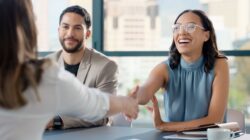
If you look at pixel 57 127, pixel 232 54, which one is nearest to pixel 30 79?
pixel 57 127

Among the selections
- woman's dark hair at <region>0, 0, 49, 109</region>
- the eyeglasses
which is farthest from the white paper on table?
woman's dark hair at <region>0, 0, 49, 109</region>

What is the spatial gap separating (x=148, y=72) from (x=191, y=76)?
2049mm

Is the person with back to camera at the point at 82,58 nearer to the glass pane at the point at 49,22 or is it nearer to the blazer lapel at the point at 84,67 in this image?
the blazer lapel at the point at 84,67

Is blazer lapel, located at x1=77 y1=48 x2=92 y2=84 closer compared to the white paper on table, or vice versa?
the white paper on table

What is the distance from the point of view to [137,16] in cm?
521

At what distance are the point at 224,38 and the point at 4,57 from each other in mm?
3927

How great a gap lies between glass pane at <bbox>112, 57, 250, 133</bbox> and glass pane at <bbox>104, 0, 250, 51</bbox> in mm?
142

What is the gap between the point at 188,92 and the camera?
3102mm

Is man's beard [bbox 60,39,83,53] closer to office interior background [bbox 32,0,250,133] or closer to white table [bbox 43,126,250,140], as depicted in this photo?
white table [bbox 43,126,250,140]

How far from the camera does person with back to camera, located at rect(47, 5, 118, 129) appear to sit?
3.38 m

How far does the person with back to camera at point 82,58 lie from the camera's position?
3.38 metres

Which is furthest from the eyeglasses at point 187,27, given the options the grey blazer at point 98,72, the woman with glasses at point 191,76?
the grey blazer at point 98,72

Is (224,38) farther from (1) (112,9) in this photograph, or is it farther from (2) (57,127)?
(2) (57,127)

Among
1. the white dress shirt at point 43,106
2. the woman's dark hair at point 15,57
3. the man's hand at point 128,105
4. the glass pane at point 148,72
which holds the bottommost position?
the glass pane at point 148,72
